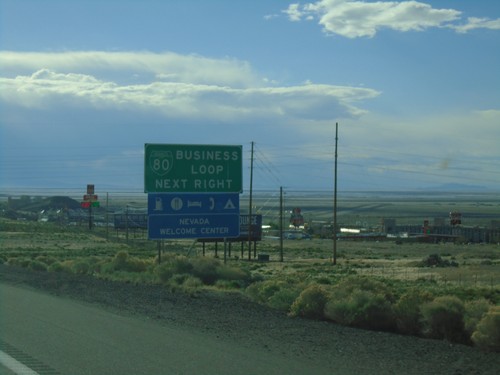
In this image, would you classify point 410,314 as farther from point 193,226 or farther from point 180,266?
point 193,226

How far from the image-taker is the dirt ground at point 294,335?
11242 millimetres

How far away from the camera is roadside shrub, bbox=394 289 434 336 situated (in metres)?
14.5

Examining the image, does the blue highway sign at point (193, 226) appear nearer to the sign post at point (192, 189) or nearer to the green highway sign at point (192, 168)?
the sign post at point (192, 189)

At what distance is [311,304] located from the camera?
55.1ft

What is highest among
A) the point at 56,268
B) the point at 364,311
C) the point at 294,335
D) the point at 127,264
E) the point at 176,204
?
the point at 176,204

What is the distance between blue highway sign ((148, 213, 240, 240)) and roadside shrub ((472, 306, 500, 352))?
15900mm

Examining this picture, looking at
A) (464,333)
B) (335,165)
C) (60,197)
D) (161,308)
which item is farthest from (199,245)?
(60,197)

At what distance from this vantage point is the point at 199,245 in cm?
8206

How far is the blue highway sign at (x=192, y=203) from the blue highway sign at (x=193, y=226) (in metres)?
0.18

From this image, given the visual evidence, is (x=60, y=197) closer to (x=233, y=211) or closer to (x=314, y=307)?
(x=233, y=211)

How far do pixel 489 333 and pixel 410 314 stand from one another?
8.15 feet

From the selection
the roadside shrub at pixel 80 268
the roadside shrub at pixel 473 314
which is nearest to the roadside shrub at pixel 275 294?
the roadside shrub at pixel 473 314

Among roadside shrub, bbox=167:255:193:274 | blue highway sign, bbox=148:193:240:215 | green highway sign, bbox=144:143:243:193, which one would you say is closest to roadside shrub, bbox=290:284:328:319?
roadside shrub, bbox=167:255:193:274

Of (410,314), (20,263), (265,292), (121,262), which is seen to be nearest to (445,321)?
(410,314)
